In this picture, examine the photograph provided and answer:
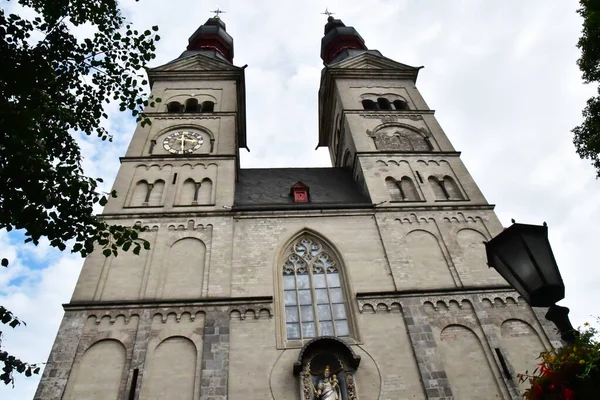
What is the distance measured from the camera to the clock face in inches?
683

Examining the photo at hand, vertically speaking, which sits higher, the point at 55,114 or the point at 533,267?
the point at 55,114

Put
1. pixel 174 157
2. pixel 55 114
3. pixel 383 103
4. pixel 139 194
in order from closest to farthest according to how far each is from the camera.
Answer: pixel 55 114
pixel 139 194
pixel 174 157
pixel 383 103

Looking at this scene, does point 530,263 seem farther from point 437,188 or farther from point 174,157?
point 174,157

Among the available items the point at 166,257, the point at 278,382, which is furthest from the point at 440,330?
the point at 166,257

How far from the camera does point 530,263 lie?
3588 millimetres

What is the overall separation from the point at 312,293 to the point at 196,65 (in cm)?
1511

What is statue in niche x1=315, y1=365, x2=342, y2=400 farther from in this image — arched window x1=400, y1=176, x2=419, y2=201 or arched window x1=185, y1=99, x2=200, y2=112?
arched window x1=185, y1=99, x2=200, y2=112

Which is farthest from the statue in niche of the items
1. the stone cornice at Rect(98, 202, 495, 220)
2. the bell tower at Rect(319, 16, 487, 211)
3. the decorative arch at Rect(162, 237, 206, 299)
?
the bell tower at Rect(319, 16, 487, 211)

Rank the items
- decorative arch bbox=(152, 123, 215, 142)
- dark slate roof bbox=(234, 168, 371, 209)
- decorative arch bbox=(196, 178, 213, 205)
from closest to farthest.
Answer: decorative arch bbox=(196, 178, 213, 205)
dark slate roof bbox=(234, 168, 371, 209)
decorative arch bbox=(152, 123, 215, 142)

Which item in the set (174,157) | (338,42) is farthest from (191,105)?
(338,42)

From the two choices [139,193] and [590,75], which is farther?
[139,193]

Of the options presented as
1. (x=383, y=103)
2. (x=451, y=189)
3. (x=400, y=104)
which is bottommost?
(x=451, y=189)

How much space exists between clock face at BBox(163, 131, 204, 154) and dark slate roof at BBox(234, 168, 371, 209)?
7.73ft

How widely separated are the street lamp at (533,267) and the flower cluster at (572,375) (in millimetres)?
159
